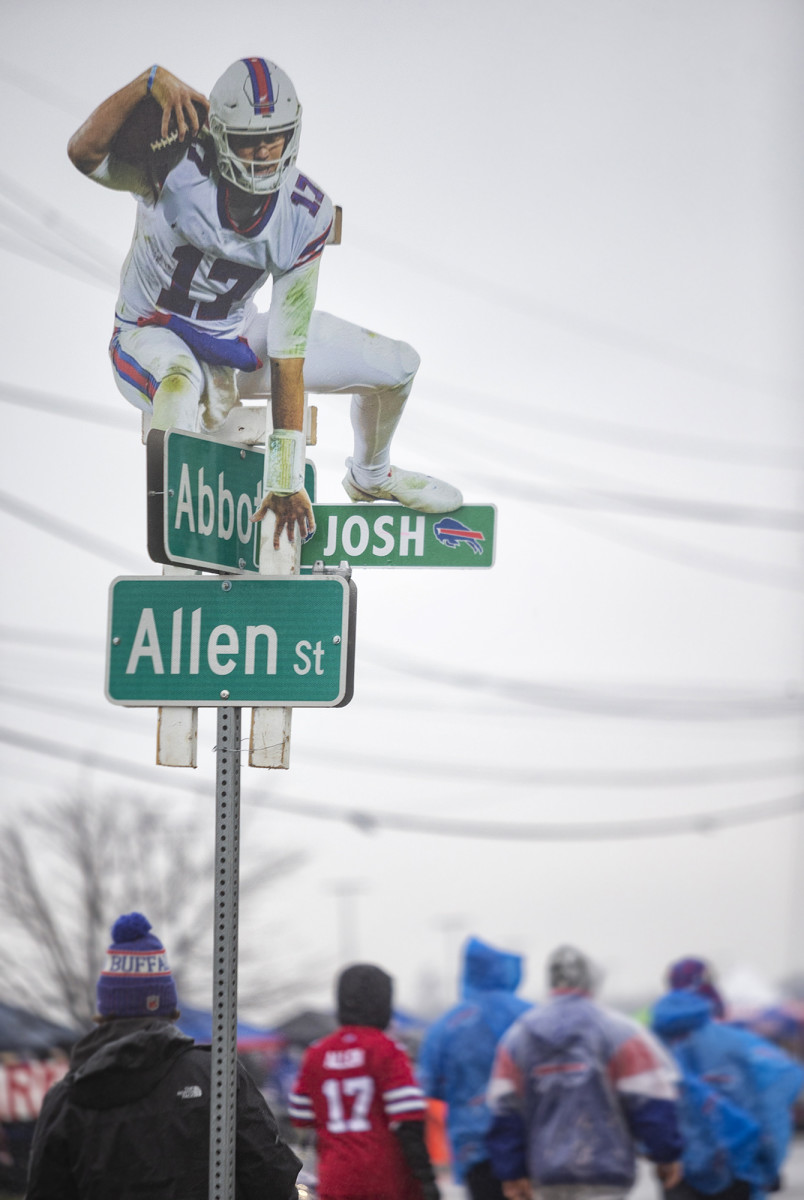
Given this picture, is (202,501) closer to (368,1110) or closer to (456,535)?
(456,535)

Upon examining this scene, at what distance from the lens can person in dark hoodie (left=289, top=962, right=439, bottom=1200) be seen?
13.6ft

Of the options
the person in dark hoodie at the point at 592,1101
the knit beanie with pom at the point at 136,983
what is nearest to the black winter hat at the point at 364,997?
the person in dark hoodie at the point at 592,1101

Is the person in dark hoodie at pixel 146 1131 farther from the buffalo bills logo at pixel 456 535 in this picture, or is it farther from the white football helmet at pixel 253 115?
the white football helmet at pixel 253 115

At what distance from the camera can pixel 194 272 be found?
14.0ft

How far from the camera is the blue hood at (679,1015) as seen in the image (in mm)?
5191

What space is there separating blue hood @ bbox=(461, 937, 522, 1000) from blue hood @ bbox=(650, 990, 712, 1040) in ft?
1.88

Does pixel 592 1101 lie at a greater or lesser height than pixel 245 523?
lesser

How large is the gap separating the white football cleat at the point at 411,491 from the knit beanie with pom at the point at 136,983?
1.40 metres

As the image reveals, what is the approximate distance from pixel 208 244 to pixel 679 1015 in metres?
3.35

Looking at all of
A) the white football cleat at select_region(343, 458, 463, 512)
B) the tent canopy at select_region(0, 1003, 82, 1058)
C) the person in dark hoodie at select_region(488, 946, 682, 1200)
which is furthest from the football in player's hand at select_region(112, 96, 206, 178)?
the tent canopy at select_region(0, 1003, 82, 1058)

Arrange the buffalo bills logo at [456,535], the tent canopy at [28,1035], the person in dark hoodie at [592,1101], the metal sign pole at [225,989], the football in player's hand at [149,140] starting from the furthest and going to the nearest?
the tent canopy at [28,1035], the person in dark hoodie at [592,1101], the football in player's hand at [149,140], the buffalo bills logo at [456,535], the metal sign pole at [225,989]

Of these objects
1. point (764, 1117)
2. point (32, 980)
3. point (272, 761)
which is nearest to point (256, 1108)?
point (272, 761)

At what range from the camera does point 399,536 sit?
373 cm

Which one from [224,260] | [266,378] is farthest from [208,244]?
[266,378]
